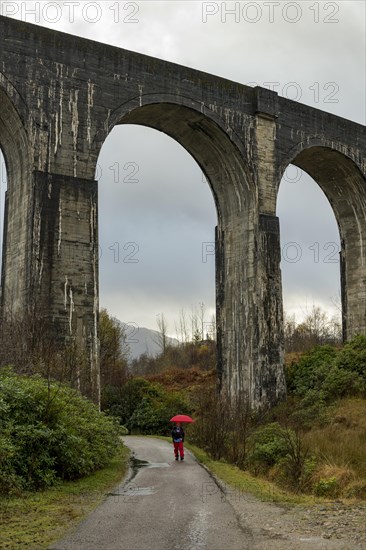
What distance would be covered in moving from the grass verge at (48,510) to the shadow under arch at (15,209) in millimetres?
8551

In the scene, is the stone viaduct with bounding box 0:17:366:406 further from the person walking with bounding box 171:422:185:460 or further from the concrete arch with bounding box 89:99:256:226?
the person walking with bounding box 171:422:185:460

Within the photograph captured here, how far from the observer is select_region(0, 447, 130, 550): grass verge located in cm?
762

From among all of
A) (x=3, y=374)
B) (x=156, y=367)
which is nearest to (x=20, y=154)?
(x=3, y=374)

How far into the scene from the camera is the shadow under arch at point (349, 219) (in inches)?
1174

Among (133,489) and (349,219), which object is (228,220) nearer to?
(349,219)

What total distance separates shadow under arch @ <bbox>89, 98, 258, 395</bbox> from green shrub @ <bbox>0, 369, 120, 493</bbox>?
38.8 ft

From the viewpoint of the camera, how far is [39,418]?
12031mm

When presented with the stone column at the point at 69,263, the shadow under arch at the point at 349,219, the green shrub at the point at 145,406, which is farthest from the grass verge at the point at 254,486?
the shadow under arch at the point at 349,219

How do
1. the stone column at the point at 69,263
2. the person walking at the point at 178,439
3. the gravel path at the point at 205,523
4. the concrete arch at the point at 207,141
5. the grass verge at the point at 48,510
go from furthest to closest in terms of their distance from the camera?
the concrete arch at the point at 207,141, the stone column at the point at 69,263, the person walking at the point at 178,439, the grass verge at the point at 48,510, the gravel path at the point at 205,523

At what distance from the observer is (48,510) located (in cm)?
931

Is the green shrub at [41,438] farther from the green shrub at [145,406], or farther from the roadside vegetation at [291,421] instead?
the green shrub at [145,406]

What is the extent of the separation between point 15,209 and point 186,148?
7709 millimetres

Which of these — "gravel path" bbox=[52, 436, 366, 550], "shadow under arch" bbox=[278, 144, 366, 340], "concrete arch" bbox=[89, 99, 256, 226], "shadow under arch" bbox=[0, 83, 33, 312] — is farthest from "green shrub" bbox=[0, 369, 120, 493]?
"shadow under arch" bbox=[278, 144, 366, 340]

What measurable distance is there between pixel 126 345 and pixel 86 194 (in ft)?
92.9
